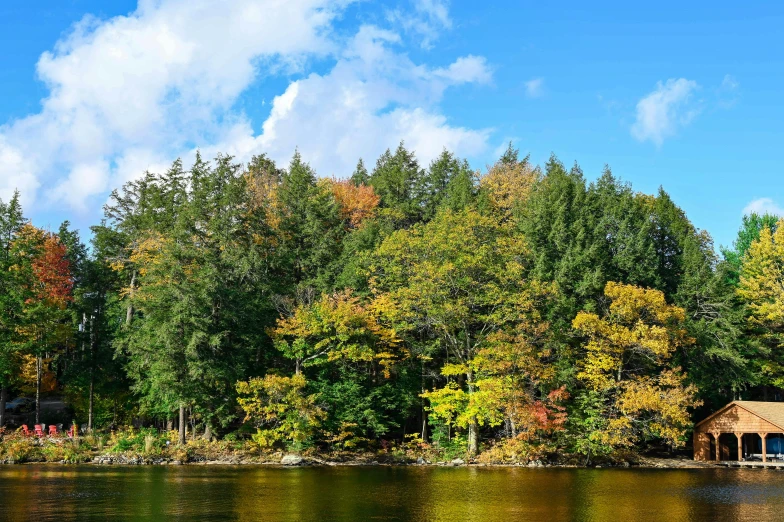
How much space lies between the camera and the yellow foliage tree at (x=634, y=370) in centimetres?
4400

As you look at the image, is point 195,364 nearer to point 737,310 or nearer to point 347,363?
point 347,363

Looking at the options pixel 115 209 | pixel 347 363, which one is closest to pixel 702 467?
pixel 347 363

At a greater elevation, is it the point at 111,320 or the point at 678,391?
the point at 111,320

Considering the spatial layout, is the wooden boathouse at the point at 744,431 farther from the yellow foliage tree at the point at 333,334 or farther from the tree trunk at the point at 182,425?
the tree trunk at the point at 182,425

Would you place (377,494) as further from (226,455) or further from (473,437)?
(226,455)

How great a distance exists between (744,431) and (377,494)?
31367mm

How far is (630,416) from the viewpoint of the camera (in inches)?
1785

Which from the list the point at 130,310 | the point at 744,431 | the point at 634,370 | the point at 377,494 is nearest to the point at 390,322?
the point at 634,370

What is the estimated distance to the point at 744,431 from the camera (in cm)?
4716

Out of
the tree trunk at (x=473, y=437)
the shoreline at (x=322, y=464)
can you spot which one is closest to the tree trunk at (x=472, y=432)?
the tree trunk at (x=473, y=437)

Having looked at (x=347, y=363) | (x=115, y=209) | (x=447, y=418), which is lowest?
(x=447, y=418)

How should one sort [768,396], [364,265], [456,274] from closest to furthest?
[456,274] < [364,265] < [768,396]

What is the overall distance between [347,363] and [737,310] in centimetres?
3065

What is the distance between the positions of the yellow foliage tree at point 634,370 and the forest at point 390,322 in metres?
0.17
